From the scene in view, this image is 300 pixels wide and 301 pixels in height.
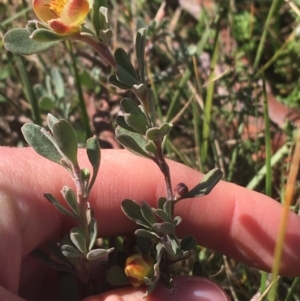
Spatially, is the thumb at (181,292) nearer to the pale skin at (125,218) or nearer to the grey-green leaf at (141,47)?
the pale skin at (125,218)

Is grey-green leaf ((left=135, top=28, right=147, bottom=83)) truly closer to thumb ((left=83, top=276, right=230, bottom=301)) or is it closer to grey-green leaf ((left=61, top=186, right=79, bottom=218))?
grey-green leaf ((left=61, top=186, right=79, bottom=218))

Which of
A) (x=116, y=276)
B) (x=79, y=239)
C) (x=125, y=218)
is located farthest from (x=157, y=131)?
(x=125, y=218)

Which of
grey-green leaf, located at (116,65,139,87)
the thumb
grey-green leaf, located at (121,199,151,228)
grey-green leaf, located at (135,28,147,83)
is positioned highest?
grey-green leaf, located at (135,28,147,83)

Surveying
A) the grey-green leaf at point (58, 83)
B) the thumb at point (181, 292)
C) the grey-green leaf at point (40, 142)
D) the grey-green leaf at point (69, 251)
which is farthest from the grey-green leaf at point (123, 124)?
the grey-green leaf at point (58, 83)

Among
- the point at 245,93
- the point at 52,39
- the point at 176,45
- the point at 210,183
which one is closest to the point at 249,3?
the point at 176,45

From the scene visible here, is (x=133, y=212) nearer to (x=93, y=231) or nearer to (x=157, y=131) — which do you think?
(x=93, y=231)

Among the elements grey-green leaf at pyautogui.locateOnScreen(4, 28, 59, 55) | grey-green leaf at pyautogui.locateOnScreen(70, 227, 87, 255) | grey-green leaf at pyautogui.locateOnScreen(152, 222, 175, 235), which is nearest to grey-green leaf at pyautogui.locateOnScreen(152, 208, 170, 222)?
grey-green leaf at pyautogui.locateOnScreen(152, 222, 175, 235)

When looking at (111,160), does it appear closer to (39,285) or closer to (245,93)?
(39,285)
